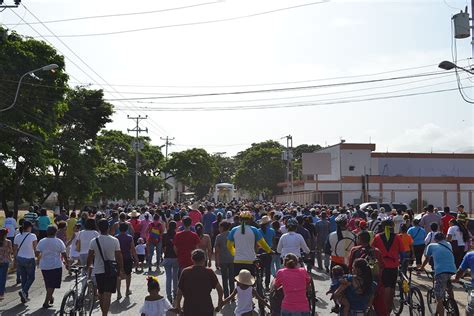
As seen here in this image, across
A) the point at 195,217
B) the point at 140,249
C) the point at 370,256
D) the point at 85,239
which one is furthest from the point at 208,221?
the point at 370,256

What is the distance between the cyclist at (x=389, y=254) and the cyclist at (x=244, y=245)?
222 cm

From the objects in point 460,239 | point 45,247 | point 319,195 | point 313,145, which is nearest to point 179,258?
point 45,247

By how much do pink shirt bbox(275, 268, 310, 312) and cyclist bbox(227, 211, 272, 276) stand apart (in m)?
2.98

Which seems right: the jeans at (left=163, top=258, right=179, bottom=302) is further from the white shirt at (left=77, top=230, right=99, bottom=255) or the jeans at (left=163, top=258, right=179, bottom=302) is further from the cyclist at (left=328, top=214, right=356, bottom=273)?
the cyclist at (left=328, top=214, right=356, bottom=273)

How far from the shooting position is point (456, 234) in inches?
626

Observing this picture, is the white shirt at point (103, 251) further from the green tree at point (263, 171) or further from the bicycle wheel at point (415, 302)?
the green tree at point (263, 171)

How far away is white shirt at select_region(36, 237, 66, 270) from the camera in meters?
11.5

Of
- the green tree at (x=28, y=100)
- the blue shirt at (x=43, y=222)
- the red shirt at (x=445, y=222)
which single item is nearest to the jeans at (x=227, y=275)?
the blue shirt at (x=43, y=222)

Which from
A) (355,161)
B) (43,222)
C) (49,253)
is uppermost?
(355,161)

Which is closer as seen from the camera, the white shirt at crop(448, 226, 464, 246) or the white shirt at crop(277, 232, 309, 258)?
the white shirt at crop(277, 232, 309, 258)

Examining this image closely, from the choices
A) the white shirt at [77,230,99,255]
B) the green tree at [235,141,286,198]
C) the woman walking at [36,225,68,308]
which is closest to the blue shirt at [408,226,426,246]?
the white shirt at [77,230,99,255]

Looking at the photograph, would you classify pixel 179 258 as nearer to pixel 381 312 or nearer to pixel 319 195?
pixel 381 312

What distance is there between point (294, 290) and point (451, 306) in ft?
11.4

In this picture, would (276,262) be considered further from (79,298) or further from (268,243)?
(79,298)
